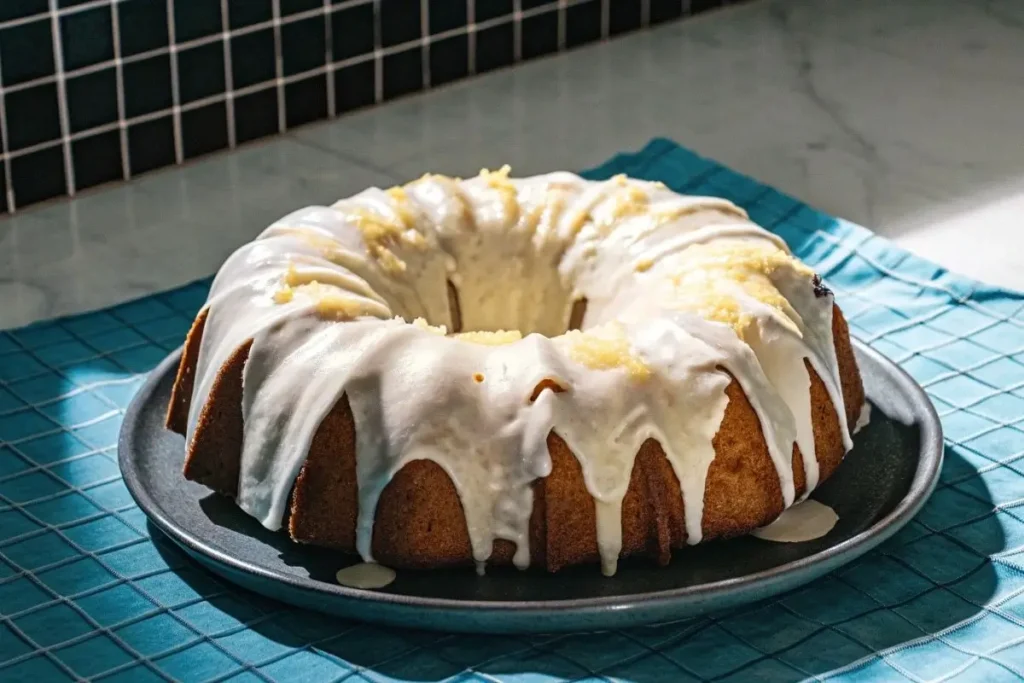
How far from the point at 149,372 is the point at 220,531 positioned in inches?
17.2

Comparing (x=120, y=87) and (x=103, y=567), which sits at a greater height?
(x=120, y=87)

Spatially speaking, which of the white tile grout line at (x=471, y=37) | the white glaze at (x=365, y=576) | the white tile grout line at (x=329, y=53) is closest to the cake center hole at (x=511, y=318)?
the white glaze at (x=365, y=576)

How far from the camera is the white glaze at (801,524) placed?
5.37ft

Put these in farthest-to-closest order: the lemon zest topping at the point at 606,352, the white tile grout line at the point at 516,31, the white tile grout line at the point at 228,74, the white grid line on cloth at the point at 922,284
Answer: the white tile grout line at the point at 516,31 < the white tile grout line at the point at 228,74 < the white grid line on cloth at the point at 922,284 < the lemon zest topping at the point at 606,352

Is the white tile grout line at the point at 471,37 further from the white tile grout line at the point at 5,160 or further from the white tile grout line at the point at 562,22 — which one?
the white tile grout line at the point at 5,160

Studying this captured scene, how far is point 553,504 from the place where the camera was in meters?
1.56

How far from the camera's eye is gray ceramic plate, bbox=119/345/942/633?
1.47 meters

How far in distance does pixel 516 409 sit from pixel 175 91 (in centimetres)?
120

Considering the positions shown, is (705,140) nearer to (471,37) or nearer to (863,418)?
(471,37)

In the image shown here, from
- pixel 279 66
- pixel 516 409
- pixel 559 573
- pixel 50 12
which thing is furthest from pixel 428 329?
pixel 279 66

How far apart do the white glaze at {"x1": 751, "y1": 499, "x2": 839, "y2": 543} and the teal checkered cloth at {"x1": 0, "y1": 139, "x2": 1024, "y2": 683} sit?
48 mm

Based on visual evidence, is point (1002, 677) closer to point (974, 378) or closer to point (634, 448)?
point (634, 448)

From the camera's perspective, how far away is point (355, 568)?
1.59 metres

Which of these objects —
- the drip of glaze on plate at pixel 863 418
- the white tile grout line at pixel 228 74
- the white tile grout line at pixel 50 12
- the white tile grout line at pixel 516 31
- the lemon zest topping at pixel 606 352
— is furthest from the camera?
the white tile grout line at pixel 516 31
